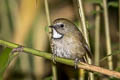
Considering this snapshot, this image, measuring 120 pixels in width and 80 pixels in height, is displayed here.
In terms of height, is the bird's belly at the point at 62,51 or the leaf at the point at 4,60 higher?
the leaf at the point at 4,60

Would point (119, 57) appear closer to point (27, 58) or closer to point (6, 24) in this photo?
point (27, 58)

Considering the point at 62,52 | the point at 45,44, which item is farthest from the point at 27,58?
the point at 62,52

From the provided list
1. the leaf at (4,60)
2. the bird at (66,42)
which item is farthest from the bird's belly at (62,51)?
the leaf at (4,60)

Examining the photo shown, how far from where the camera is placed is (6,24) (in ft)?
8.82

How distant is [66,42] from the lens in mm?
2129

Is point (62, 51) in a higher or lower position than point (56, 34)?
lower

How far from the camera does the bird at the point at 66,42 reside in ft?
6.88

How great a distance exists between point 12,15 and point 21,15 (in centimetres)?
14

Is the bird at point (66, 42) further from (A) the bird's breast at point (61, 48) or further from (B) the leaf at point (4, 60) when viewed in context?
(B) the leaf at point (4, 60)

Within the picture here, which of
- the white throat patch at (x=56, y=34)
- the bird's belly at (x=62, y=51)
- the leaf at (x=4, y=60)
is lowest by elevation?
the bird's belly at (x=62, y=51)

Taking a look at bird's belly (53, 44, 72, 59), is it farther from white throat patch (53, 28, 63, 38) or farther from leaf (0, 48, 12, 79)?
leaf (0, 48, 12, 79)

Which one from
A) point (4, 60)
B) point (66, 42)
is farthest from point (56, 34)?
point (4, 60)

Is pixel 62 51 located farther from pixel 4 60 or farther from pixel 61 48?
pixel 4 60

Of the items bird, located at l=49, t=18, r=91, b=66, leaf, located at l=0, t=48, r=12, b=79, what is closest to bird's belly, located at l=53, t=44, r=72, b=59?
bird, located at l=49, t=18, r=91, b=66
